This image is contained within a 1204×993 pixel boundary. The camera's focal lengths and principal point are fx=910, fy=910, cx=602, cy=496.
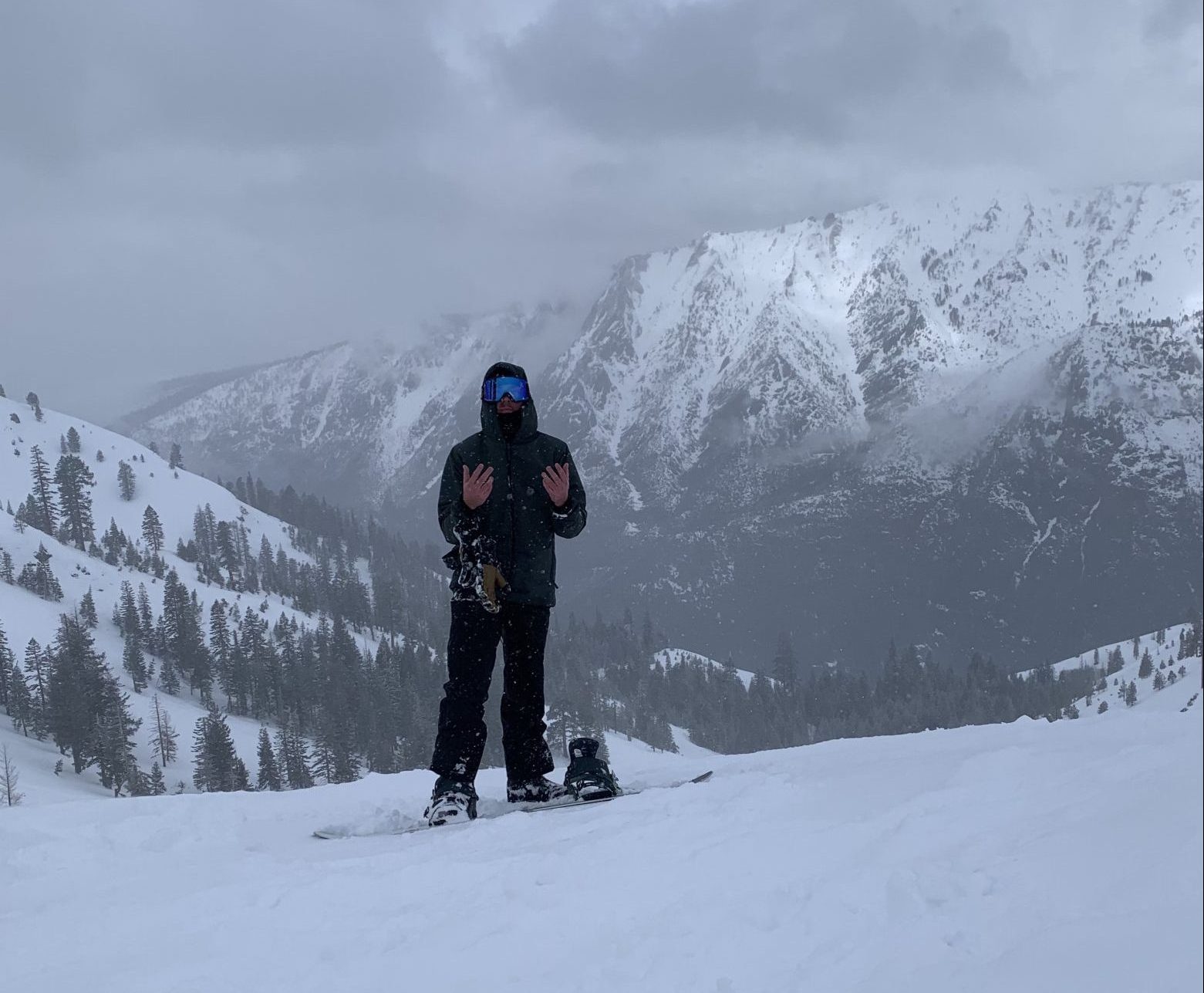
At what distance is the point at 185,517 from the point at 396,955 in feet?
658

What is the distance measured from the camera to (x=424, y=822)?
27.3ft

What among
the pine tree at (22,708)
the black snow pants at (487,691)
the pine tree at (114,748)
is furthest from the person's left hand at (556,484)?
the pine tree at (22,708)

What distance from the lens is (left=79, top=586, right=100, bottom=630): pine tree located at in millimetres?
116000

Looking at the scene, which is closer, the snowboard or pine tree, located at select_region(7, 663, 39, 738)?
the snowboard

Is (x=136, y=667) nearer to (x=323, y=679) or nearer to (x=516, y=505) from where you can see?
(x=323, y=679)

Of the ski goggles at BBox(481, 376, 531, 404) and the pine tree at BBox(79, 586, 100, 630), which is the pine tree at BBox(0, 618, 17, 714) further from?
the ski goggles at BBox(481, 376, 531, 404)

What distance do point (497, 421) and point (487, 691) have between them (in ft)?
8.52

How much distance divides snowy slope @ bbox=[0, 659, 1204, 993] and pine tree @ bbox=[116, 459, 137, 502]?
644 feet

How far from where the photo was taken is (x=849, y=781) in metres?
6.71

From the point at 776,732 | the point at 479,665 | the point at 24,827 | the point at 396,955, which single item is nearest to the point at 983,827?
the point at 396,955

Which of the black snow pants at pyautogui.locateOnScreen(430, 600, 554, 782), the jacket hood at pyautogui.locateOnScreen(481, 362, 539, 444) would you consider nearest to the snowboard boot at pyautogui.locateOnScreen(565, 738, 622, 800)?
the black snow pants at pyautogui.locateOnScreen(430, 600, 554, 782)

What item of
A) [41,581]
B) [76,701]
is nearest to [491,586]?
[76,701]

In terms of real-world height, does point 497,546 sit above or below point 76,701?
below

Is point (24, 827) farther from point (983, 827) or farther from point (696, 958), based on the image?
point (983, 827)
